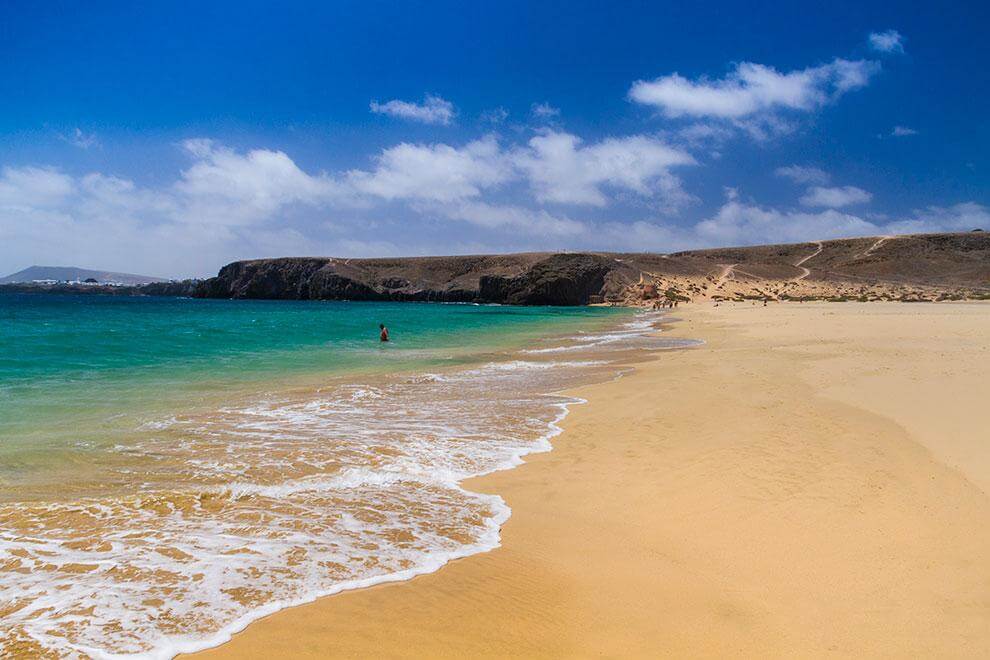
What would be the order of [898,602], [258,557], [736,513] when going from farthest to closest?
[736,513] → [258,557] → [898,602]

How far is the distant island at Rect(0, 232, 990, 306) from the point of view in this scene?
7538cm

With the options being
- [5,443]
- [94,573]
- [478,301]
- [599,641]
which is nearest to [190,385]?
[5,443]

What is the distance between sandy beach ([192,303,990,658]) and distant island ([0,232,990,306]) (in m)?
62.3

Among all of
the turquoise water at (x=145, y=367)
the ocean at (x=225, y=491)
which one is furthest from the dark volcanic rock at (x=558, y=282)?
the ocean at (x=225, y=491)

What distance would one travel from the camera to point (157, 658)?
299 centimetres

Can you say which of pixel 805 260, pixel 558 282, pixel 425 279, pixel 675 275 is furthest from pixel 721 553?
pixel 805 260

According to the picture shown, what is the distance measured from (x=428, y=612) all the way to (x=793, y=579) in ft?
7.93

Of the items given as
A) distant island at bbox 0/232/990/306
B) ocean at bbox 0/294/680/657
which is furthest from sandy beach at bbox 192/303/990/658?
distant island at bbox 0/232/990/306

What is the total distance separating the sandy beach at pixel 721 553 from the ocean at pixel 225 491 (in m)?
0.42

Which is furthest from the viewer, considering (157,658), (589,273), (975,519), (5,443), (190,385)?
(589,273)

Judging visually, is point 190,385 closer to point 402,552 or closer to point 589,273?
point 402,552

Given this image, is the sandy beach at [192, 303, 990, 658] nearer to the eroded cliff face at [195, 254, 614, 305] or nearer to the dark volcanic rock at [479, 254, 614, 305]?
the dark volcanic rock at [479, 254, 614, 305]

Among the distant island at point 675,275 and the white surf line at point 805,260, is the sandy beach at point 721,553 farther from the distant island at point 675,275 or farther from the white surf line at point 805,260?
the white surf line at point 805,260

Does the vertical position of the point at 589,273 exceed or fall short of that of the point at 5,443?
it exceeds it
